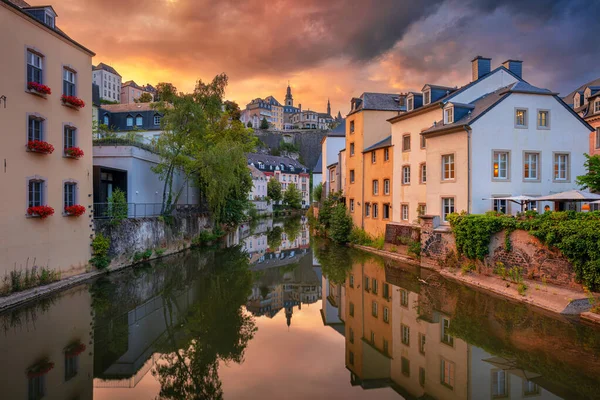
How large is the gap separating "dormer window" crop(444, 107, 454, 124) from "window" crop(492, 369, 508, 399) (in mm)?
14829

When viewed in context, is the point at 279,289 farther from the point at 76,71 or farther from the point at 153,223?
the point at 76,71

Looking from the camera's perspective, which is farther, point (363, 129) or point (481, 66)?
point (363, 129)

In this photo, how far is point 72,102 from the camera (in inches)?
619

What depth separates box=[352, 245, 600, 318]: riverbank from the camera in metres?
12.0

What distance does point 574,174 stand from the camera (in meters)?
20.0

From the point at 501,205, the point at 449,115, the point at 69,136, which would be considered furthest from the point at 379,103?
the point at 69,136

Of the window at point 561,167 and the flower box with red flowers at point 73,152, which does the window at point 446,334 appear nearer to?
the window at point 561,167

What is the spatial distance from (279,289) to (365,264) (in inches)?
261

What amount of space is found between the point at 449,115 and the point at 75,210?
17.8 m

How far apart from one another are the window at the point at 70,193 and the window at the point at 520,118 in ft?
65.5

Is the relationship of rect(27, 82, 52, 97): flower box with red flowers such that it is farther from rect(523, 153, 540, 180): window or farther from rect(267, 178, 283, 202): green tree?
rect(267, 178, 283, 202): green tree

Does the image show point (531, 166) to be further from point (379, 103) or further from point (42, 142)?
point (42, 142)

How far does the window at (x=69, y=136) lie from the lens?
15.7 m

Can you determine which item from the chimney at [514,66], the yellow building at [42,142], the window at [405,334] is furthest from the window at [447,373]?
the chimney at [514,66]
